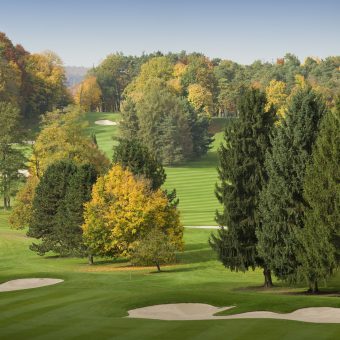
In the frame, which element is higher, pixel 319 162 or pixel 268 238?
pixel 319 162

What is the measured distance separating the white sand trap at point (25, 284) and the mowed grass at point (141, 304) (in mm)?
1054

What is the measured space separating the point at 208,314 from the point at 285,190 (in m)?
11.9

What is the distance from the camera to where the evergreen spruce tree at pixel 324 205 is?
3756 cm

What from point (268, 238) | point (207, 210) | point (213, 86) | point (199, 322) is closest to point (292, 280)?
point (268, 238)

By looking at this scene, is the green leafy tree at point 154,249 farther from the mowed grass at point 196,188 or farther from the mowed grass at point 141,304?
the mowed grass at point 196,188

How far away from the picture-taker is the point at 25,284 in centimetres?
4803

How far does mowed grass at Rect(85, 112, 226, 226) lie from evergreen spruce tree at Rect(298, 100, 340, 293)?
4575 cm

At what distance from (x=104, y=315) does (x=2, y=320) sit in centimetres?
434

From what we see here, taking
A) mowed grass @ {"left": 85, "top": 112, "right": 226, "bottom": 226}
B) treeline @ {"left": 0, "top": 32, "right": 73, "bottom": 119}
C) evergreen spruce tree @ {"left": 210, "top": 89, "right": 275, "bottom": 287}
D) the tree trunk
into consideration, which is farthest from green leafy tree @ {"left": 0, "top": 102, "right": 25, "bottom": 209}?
treeline @ {"left": 0, "top": 32, "right": 73, "bottom": 119}

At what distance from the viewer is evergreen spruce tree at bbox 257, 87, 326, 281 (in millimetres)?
41281

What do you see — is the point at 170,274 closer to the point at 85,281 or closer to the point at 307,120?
the point at 85,281

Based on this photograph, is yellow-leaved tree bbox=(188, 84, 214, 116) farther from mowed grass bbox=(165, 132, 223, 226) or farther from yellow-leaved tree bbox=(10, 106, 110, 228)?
yellow-leaved tree bbox=(10, 106, 110, 228)

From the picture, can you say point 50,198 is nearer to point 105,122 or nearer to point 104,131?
point 104,131

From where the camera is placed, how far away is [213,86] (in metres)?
191
